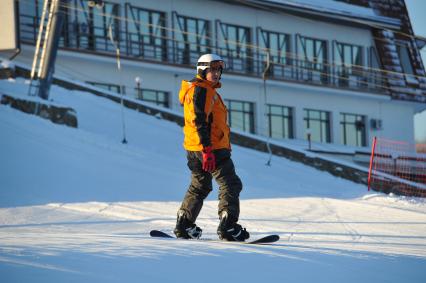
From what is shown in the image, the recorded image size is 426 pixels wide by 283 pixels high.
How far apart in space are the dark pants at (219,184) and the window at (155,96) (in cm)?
2288

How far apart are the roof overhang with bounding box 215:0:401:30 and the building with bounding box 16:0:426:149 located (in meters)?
0.05

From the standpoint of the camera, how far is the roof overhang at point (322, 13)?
111 feet

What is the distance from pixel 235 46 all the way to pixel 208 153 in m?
28.2

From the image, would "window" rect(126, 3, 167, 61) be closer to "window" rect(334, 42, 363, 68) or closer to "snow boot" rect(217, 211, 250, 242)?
"window" rect(334, 42, 363, 68)

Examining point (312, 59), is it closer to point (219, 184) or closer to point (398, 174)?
point (398, 174)

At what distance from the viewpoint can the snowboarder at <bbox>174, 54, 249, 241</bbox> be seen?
6.77 metres

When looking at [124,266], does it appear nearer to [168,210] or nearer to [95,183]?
[168,210]

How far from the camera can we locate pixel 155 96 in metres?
30.8

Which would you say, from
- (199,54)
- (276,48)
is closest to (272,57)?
(276,48)

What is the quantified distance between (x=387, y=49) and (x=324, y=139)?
645 cm

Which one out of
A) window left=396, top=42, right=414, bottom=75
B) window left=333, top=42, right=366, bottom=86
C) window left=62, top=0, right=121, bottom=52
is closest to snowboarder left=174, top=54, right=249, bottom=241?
window left=62, top=0, right=121, bottom=52

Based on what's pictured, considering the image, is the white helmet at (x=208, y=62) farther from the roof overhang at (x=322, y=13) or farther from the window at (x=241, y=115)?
the roof overhang at (x=322, y=13)

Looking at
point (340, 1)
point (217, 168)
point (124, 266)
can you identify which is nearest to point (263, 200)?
point (217, 168)

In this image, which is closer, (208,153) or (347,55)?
(208,153)
